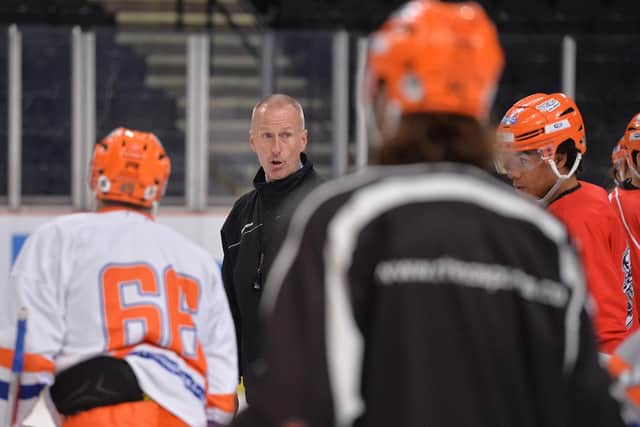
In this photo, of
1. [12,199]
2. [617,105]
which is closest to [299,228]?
[12,199]

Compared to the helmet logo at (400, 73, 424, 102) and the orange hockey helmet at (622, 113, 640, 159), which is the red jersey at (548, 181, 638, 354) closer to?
the orange hockey helmet at (622, 113, 640, 159)

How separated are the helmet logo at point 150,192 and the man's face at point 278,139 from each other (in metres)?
1.26

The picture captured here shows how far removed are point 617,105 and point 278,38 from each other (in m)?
2.29

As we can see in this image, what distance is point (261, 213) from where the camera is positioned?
407 centimetres

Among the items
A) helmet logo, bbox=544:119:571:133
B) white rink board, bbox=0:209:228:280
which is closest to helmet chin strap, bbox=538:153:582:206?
helmet logo, bbox=544:119:571:133

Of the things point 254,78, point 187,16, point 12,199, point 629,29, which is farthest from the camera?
point 629,29

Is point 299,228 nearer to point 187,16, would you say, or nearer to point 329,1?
point 187,16

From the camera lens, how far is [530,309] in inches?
61.8

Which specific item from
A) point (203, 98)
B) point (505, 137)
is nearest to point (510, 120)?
point (505, 137)

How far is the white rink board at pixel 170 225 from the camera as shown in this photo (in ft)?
22.7

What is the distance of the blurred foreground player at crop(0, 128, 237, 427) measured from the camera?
268 centimetres

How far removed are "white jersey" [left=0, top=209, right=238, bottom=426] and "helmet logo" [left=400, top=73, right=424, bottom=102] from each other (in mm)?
1260

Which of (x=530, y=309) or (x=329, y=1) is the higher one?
(x=329, y=1)

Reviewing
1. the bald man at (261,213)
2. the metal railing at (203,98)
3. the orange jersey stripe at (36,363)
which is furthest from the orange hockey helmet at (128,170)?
the metal railing at (203,98)
